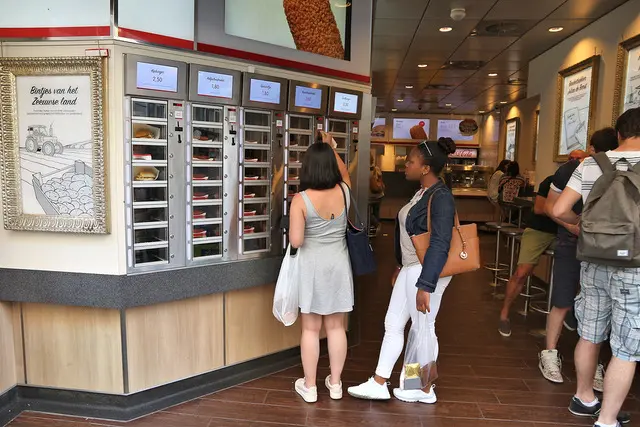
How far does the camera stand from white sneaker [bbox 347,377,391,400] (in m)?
2.85

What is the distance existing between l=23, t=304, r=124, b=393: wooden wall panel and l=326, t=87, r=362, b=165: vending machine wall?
1863 mm

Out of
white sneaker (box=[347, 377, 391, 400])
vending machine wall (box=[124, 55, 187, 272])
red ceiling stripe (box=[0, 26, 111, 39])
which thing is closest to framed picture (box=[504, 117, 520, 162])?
white sneaker (box=[347, 377, 391, 400])

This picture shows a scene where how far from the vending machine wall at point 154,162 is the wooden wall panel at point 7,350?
2.57ft

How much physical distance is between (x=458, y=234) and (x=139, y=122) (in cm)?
183

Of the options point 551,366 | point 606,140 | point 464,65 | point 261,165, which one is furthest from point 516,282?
point 464,65

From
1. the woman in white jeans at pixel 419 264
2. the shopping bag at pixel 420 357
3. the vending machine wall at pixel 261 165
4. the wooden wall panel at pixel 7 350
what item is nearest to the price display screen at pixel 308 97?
the vending machine wall at pixel 261 165

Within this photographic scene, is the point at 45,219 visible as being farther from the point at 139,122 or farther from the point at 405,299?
the point at 405,299

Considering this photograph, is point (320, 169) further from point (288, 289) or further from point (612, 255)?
point (612, 255)

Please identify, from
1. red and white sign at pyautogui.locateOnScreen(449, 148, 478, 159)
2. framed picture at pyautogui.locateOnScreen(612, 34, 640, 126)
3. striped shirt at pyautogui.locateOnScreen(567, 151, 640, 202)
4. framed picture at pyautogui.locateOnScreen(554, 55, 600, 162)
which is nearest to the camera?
striped shirt at pyautogui.locateOnScreen(567, 151, 640, 202)

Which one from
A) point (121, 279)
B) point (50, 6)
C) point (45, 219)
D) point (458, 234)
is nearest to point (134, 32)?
point (50, 6)

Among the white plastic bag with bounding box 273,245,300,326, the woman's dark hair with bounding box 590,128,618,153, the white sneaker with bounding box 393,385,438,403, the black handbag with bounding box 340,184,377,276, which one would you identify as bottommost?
the white sneaker with bounding box 393,385,438,403

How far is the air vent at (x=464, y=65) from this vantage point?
727 centimetres

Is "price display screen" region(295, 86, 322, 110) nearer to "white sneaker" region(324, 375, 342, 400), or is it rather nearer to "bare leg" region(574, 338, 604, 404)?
"white sneaker" region(324, 375, 342, 400)

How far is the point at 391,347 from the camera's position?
2.79 m
